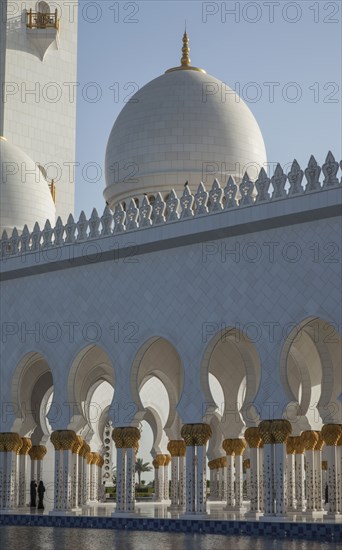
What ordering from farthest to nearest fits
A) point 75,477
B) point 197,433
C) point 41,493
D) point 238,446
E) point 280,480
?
point 41,493 → point 238,446 → point 75,477 → point 197,433 → point 280,480

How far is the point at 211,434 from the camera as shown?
1203 centimetres

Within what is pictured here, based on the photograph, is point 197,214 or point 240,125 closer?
point 197,214

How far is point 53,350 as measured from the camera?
43.1 ft

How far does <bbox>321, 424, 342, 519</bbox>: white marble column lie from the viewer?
11.3 metres

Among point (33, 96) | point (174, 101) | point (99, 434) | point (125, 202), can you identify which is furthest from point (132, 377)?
point (33, 96)

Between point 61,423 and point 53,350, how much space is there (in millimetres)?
1031

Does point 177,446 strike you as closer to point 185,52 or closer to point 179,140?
point 179,140

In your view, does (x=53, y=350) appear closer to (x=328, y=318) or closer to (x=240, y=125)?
(x=328, y=318)

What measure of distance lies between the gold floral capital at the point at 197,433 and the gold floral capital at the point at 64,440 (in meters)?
1.94

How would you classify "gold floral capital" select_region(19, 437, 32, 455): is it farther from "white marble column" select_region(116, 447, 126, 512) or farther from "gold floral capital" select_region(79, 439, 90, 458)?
"white marble column" select_region(116, 447, 126, 512)

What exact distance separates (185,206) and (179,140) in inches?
150

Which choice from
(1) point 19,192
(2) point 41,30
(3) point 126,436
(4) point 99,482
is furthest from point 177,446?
(2) point 41,30

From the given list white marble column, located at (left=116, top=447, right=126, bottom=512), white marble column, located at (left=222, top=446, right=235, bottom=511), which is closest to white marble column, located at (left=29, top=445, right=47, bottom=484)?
white marble column, located at (left=222, top=446, right=235, bottom=511)

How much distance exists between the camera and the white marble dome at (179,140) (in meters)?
15.6
